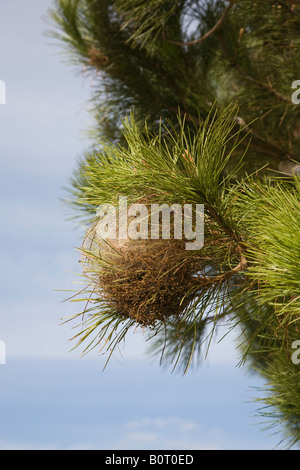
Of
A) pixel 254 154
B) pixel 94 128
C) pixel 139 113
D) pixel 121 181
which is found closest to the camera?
pixel 121 181

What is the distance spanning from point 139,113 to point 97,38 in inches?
8.4

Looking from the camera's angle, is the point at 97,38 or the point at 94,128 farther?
the point at 94,128

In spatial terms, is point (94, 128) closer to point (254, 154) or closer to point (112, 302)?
point (254, 154)

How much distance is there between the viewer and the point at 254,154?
4.29 feet

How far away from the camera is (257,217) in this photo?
55 cm

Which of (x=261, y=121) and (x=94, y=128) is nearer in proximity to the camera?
(x=261, y=121)

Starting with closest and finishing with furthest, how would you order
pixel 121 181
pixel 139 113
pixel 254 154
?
pixel 121 181
pixel 254 154
pixel 139 113

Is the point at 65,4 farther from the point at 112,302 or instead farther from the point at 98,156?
the point at 112,302
